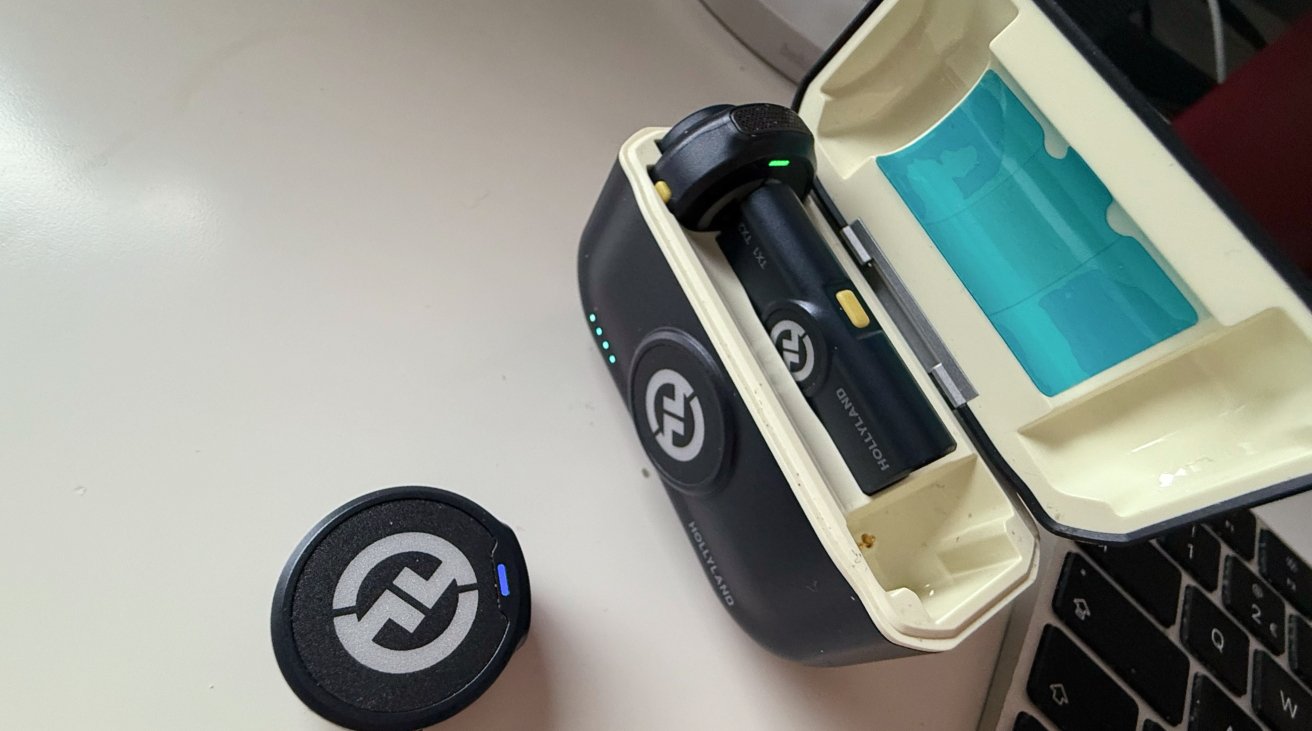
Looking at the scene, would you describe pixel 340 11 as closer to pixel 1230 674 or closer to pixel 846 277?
pixel 846 277

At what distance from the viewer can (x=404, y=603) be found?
0.42m

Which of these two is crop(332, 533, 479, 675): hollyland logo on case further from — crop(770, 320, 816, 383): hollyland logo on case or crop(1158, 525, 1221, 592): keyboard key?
crop(1158, 525, 1221, 592): keyboard key

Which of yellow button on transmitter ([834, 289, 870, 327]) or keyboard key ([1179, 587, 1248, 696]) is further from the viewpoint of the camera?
keyboard key ([1179, 587, 1248, 696])

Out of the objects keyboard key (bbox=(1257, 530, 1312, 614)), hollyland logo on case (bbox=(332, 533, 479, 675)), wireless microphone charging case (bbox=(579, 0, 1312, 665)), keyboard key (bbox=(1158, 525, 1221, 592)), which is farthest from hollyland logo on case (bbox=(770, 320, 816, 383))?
keyboard key (bbox=(1257, 530, 1312, 614))

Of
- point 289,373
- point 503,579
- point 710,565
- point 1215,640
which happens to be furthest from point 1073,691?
point 289,373

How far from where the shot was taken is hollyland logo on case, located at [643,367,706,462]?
469 mm

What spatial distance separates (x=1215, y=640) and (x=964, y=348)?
1.06 feet

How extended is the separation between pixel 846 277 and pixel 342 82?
42 centimetres

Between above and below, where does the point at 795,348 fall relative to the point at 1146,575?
above

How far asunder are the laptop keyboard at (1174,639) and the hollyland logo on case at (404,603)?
1.15ft

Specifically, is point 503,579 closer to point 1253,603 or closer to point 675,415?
point 675,415

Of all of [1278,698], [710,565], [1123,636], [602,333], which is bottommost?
[1278,698]

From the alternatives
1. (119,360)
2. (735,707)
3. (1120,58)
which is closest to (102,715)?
(119,360)

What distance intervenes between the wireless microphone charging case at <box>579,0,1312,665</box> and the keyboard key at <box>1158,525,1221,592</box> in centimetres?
22
